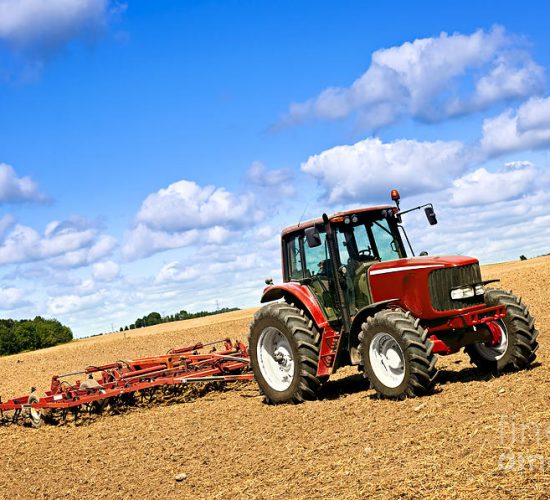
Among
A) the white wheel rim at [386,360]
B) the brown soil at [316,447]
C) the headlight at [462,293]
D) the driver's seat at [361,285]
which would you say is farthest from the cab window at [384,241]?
the brown soil at [316,447]

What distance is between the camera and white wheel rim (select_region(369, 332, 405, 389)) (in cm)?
907

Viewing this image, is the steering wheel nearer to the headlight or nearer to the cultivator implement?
the headlight

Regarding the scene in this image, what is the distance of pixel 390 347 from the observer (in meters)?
9.16

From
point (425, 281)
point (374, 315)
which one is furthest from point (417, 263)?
point (374, 315)

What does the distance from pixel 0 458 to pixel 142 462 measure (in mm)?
2703

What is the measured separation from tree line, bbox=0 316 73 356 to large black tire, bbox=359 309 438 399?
1443 inches

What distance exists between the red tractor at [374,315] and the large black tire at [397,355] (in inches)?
0.5

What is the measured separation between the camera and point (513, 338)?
9648 mm

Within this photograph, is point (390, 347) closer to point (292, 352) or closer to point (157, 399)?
point (292, 352)

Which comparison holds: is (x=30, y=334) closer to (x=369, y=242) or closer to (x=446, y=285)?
(x=369, y=242)

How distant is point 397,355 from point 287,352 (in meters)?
2.07

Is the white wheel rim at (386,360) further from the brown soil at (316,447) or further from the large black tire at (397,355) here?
the brown soil at (316,447)

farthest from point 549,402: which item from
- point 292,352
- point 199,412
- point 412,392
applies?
point 199,412

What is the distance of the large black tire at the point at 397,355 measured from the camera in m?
8.65
